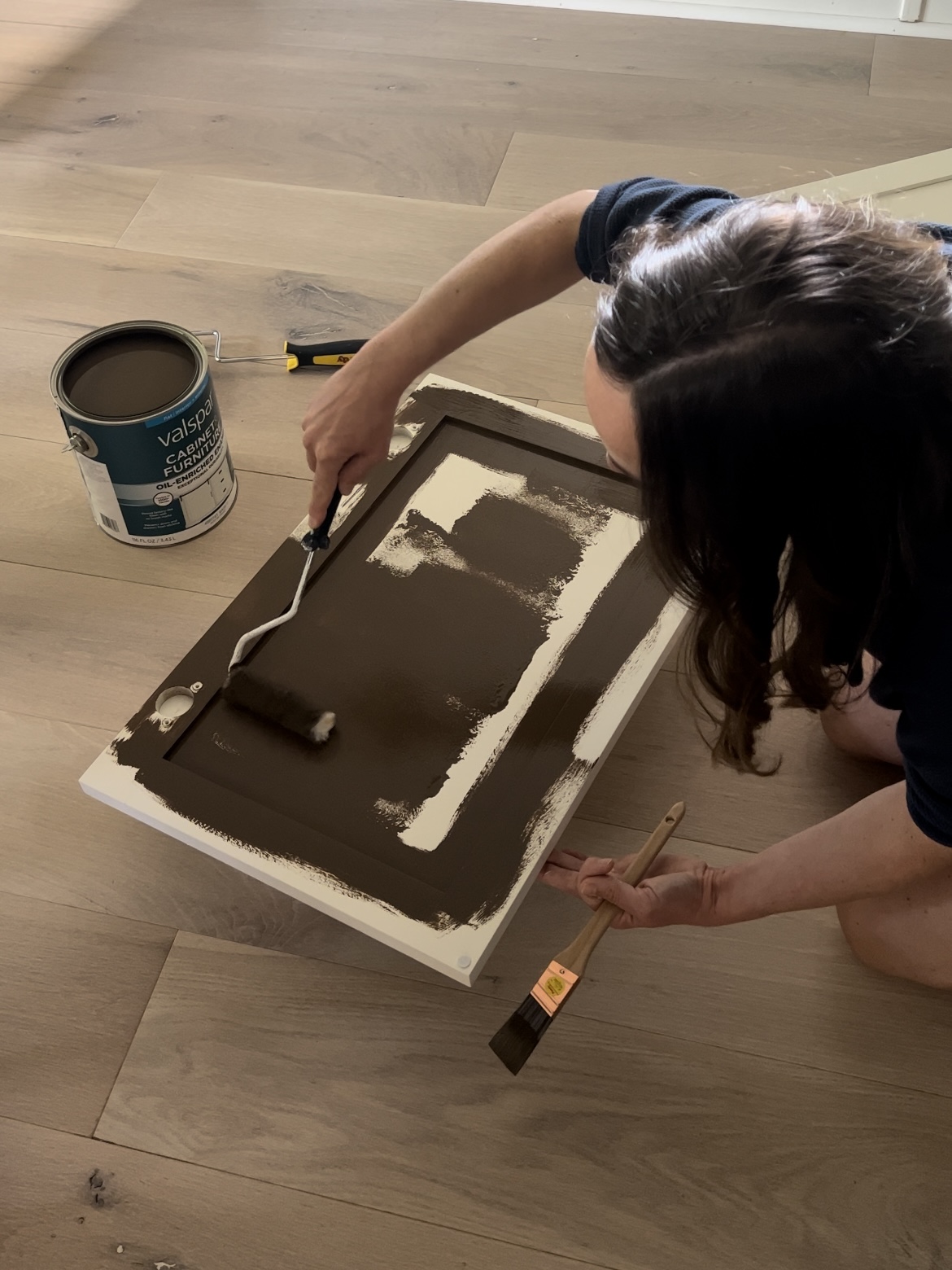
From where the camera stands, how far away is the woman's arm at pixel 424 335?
3.12ft

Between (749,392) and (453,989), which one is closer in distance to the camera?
(749,392)

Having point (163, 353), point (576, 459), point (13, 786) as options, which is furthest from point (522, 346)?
point (13, 786)

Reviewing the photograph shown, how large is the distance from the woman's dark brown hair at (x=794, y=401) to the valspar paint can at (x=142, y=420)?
58 centimetres

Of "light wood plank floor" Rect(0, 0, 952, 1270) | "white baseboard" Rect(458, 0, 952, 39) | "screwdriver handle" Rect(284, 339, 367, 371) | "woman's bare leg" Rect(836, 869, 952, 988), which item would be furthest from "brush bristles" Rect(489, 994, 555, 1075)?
"white baseboard" Rect(458, 0, 952, 39)

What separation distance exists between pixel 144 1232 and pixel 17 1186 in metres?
0.12

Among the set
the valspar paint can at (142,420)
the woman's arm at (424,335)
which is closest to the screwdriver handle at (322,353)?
the valspar paint can at (142,420)

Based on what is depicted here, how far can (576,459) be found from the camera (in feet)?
3.83

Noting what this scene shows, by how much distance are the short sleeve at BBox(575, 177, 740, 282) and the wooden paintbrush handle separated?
459mm

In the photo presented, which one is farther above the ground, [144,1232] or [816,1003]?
[816,1003]

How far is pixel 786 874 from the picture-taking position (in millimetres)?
832

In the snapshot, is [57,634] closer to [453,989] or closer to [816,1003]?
[453,989]

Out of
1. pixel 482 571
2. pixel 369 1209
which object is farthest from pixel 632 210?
pixel 369 1209

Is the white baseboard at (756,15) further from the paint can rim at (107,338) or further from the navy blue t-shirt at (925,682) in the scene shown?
the navy blue t-shirt at (925,682)

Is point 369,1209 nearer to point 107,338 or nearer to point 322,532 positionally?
point 322,532
